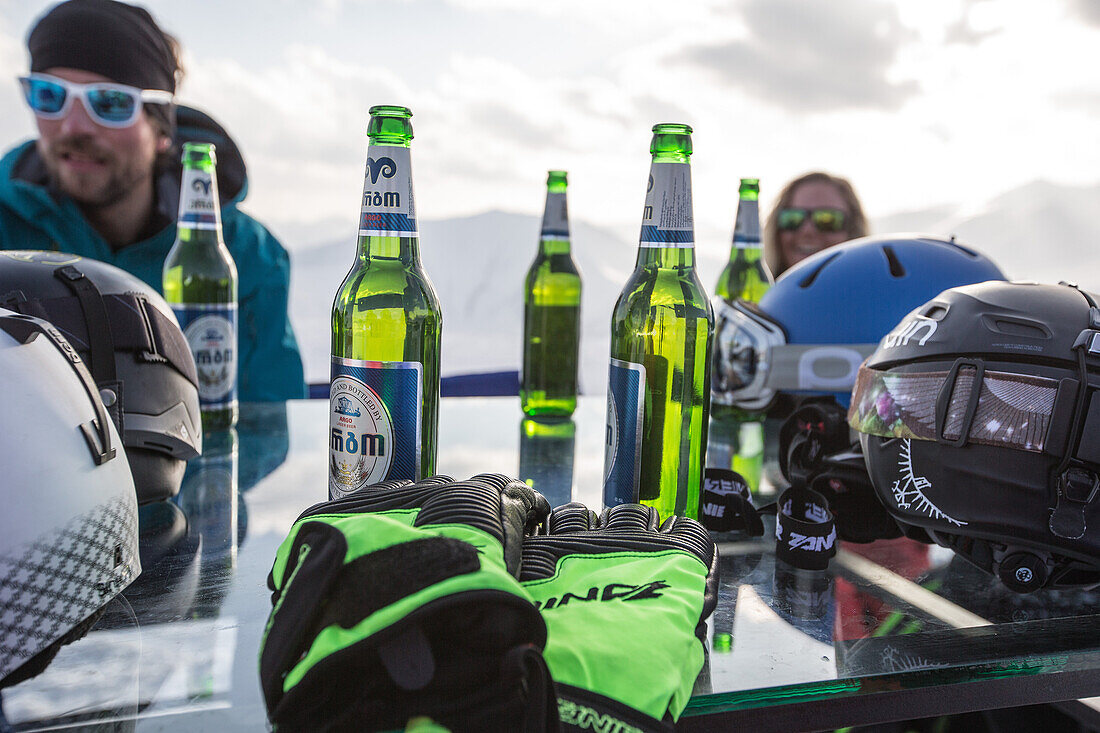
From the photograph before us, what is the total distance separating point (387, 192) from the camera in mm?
688

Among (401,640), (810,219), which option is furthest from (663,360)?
(810,219)

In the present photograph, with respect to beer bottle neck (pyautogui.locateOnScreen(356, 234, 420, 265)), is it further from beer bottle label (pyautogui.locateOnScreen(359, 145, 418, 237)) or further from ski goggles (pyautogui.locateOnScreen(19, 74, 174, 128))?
ski goggles (pyautogui.locateOnScreen(19, 74, 174, 128))

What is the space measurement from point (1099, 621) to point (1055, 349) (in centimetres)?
21

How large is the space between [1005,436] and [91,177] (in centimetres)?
202

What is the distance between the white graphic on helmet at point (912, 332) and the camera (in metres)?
0.71

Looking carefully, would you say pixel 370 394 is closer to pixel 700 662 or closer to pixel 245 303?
pixel 700 662

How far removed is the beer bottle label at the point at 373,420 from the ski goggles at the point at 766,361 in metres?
0.66

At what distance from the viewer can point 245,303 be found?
2.01 m

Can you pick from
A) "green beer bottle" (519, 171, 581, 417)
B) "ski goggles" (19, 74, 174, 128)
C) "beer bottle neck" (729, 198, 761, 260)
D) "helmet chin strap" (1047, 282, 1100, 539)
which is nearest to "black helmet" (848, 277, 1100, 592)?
"helmet chin strap" (1047, 282, 1100, 539)

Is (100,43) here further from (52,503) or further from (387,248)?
(52,503)

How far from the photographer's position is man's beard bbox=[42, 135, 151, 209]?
183 cm

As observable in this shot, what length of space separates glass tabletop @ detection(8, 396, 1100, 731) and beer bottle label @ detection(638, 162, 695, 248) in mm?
296

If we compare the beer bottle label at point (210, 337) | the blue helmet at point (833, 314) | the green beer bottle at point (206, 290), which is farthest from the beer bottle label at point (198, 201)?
the blue helmet at point (833, 314)

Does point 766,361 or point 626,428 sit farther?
point 766,361
